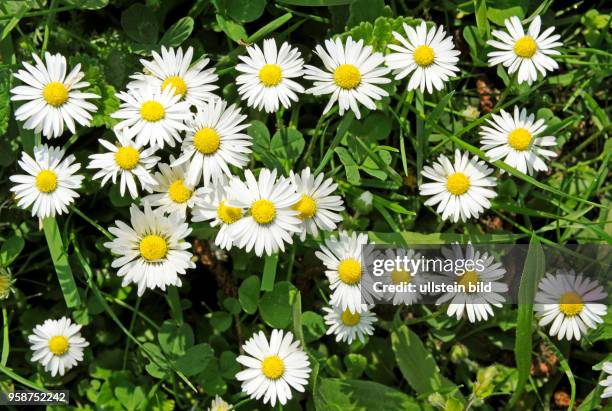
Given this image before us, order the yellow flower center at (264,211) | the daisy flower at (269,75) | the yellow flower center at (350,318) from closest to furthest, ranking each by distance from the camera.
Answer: the yellow flower center at (264,211) < the daisy flower at (269,75) < the yellow flower center at (350,318)

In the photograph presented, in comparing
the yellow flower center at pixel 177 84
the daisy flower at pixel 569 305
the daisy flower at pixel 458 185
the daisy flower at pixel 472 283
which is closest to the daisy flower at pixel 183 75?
the yellow flower center at pixel 177 84

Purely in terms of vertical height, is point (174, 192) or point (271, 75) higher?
point (271, 75)

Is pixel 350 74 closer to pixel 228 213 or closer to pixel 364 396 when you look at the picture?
pixel 228 213

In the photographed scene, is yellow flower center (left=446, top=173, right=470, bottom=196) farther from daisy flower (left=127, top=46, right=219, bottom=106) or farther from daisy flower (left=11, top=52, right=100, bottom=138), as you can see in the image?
daisy flower (left=11, top=52, right=100, bottom=138)

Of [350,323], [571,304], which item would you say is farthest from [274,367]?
[571,304]

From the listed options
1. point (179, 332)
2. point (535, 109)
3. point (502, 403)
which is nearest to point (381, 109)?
point (535, 109)

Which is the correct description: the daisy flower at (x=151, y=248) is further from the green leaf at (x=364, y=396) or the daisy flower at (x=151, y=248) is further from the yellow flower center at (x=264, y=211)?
the green leaf at (x=364, y=396)
